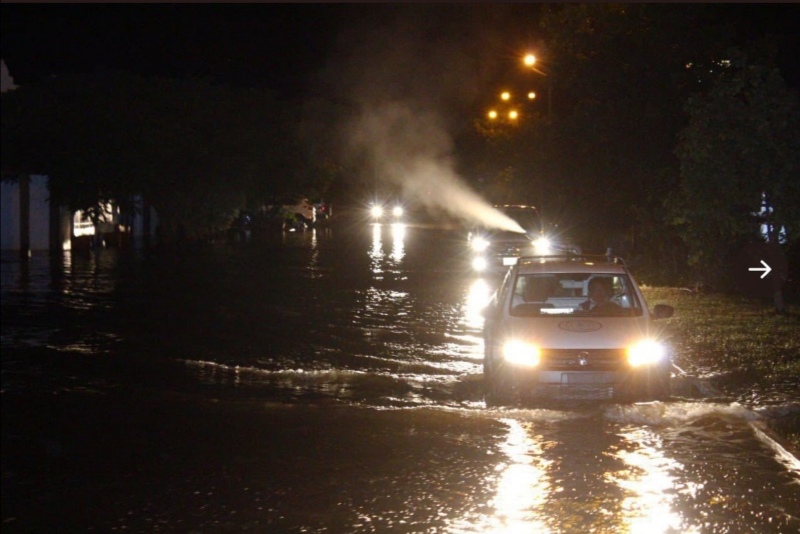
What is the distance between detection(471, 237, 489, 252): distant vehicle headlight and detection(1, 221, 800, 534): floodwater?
947 centimetres

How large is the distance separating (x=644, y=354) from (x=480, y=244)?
17946 mm

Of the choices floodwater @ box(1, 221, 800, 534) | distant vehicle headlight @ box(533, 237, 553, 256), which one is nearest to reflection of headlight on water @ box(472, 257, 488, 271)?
distant vehicle headlight @ box(533, 237, 553, 256)

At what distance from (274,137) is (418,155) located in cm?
2762

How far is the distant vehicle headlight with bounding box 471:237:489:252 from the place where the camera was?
88.2 feet

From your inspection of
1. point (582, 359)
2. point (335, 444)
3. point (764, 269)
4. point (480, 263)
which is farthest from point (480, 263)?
point (335, 444)

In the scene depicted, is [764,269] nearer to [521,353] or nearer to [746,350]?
[746,350]

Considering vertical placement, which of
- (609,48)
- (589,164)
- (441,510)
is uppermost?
(609,48)

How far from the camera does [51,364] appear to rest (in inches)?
523

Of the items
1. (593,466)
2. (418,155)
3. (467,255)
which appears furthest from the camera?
(418,155)

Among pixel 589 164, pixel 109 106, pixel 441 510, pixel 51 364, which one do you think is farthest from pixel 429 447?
pixel 109 106

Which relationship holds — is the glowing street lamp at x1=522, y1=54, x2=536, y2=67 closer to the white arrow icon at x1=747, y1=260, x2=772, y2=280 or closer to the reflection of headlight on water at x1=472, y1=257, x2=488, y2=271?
the reflection of headlight on water at x1=472, y1=257, x2=488, y2=271

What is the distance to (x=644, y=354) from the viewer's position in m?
9.75

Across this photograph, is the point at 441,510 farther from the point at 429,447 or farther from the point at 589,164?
the point at 589,164

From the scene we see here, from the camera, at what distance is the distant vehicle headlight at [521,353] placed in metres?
9.72
